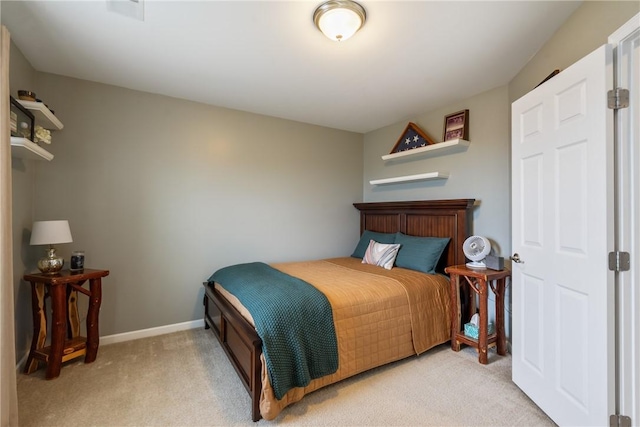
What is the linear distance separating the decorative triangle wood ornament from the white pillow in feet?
4.19

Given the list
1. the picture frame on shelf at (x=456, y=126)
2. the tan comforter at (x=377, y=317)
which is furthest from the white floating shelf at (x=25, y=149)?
the picture frame on shelf at (x=456, y=126)

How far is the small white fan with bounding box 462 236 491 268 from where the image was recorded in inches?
100

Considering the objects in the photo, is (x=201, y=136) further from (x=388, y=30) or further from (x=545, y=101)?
(x=545, y=101)

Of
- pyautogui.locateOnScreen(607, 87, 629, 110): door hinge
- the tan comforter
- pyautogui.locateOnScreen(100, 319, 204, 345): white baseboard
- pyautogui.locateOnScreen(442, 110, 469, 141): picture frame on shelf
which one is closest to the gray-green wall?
pyautogui.locateOnScreen(100, 319, 204, 345): white baseboard

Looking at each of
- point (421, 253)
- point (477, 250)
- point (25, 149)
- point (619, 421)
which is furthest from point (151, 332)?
point (619, 421)

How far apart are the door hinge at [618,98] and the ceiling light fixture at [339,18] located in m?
1.37

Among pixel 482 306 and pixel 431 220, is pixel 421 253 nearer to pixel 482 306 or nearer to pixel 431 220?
pixel 431 220

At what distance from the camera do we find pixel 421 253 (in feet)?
9.73

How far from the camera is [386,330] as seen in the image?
2236 millimetres

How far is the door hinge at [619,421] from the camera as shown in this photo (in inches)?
50.9

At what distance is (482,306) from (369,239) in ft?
5.64

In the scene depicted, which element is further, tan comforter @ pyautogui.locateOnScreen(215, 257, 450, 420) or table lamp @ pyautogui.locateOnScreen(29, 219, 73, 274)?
table lamp @ pyautogui.locateOnScreen(29, 219, 73, 274)

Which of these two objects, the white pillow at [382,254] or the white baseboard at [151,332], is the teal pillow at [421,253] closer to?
the white pillow at [382,254]

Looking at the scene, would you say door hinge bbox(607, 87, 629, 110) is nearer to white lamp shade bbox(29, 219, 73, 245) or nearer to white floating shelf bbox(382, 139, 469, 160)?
white floating shelf bbox(382, 139, 469, 160)
